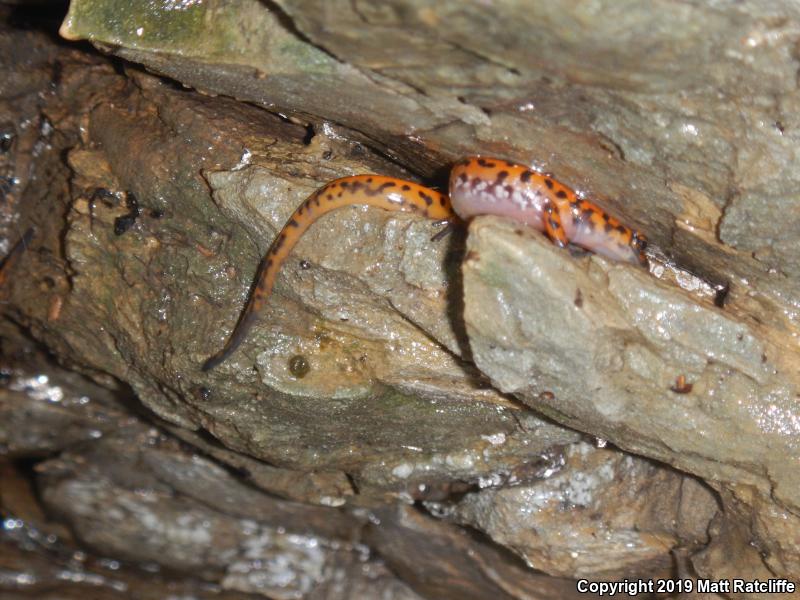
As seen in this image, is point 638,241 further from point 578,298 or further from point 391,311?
point 391,311

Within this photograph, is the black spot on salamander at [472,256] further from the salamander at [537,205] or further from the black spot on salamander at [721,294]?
the black spot on salamander at [721,294]

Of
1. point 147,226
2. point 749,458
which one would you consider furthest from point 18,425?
point 749,458

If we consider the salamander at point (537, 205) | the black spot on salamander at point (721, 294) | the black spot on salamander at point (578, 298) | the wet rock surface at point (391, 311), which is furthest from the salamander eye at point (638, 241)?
the black spot on salamander at point (578, 298)

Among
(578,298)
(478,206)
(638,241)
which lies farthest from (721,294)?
(478,206)

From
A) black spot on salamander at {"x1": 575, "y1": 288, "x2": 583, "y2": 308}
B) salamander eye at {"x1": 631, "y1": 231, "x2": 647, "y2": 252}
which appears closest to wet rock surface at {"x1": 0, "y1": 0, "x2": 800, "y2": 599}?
black spot on salamander at {"x1": 575, "y1": 288, "x2": 583, "y2": 308}

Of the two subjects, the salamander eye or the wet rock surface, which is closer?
the wet rock surface

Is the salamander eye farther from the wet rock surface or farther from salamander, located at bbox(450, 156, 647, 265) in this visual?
the wet rock surface

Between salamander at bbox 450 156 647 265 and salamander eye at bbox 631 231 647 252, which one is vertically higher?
salamander at bbox 450 156 647 265

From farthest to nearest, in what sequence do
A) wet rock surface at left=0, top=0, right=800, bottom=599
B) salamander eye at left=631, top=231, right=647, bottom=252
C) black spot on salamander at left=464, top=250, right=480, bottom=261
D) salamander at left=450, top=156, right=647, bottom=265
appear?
salamander eye at left=631, top=231, right=647, bottom=252 → salamander at left=450, top=156, right=647, bottom=265 → black spot on salamander at left=464, top=250, right=480, bottom=261 → wet rock surface at left=0, top=0, right=800, bottom=599
